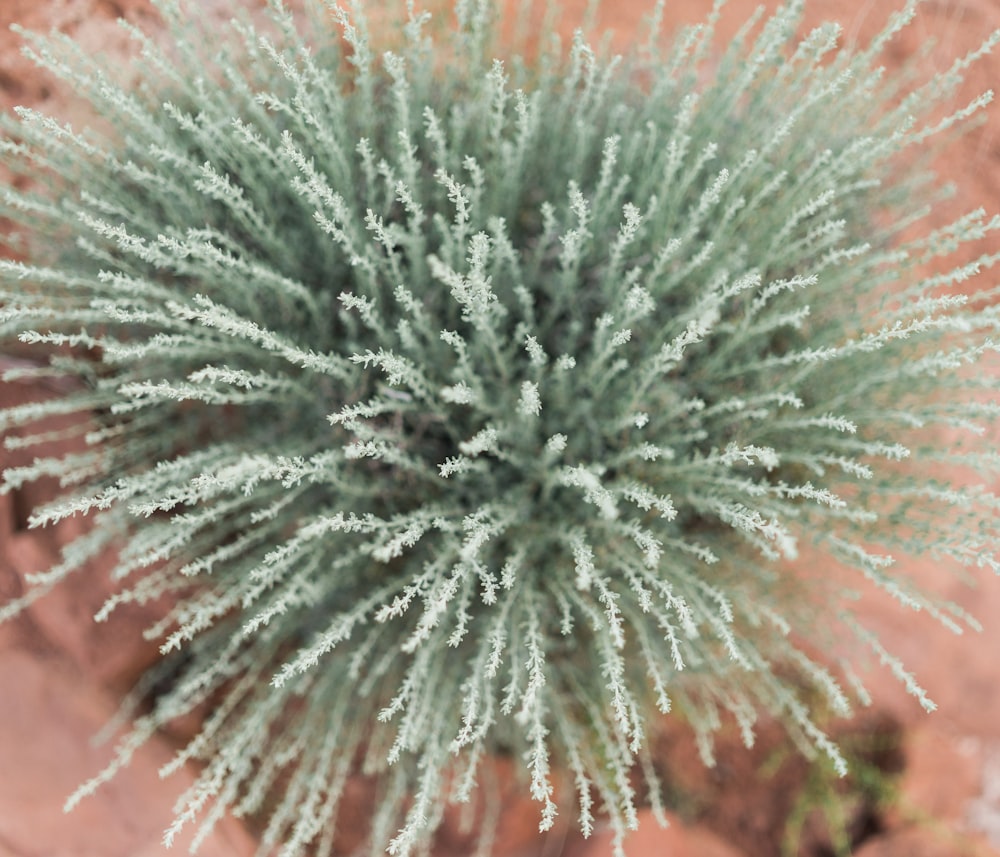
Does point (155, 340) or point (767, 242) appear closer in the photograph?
point (155, 340)

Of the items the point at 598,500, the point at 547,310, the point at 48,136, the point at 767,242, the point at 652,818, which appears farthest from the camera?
the point at 652,818

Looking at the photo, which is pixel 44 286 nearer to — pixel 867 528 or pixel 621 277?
pixel 621 277

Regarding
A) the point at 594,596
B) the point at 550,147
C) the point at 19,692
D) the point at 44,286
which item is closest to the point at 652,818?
the point at 594,596

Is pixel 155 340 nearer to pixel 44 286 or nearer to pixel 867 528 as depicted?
pixel 44 286

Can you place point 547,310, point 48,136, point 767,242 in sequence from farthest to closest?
1. point 547,310
2. point 767,242
3. point 48,136

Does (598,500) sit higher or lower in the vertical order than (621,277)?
lower

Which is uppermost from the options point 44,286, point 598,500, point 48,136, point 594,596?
point 48,136
